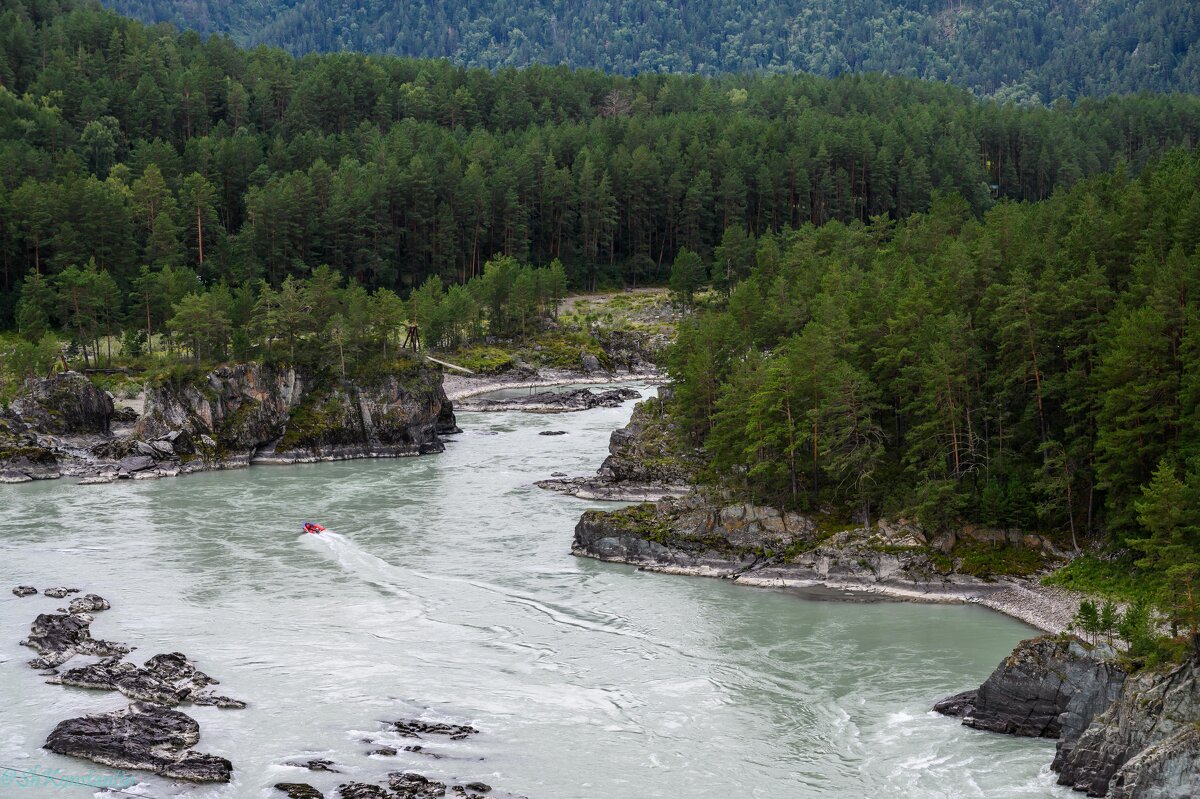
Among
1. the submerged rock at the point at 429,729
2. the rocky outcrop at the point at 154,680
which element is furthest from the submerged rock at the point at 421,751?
the rocky outcrop at the point at 154,680

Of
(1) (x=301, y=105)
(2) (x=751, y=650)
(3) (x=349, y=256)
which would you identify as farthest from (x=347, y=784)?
(1) (x=301, y=105)

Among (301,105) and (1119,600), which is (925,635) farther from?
(301,105)

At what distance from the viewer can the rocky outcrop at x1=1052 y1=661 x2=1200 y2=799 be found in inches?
1262

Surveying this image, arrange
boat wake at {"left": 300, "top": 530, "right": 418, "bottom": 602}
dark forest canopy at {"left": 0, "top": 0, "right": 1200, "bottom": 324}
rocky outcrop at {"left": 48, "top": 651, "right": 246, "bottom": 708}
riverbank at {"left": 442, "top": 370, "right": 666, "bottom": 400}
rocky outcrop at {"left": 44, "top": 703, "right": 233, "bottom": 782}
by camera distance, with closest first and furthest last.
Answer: rocky outcrop at {"left": 44, "top": 703, "right": 233, "bottom": 782}
rocky outcrop at {"left": 48, "top": 651, "right": 246, "bottom": 708}
boat wake at {"left": 300, "top": 530, "right": 418, "bottom": 602}
riverbank at {"left": 442, "top": 370, "right": 666, "bottom": 400}
dark forest canopy at {"left": 0, "top": 0, "right": 1200, "bottom": 324}

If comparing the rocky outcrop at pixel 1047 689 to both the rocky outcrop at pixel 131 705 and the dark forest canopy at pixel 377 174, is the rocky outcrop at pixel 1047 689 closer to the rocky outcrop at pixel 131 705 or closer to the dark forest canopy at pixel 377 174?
the rocky outcrop at pixel 131 705

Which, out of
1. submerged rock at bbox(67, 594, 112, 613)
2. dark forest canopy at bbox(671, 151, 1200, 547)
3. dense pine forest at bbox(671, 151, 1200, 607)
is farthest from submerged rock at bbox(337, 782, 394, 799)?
dense pine forest at bbox(671, 151, 1200, 607)

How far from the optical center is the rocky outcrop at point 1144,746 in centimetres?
3206

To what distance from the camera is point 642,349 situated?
144 meters

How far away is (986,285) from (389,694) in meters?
41.3

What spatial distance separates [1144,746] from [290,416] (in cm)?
7281

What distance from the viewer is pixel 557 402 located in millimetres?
120250

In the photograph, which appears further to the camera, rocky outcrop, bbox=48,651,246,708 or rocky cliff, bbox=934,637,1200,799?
rocky outcrop, bbox=48,651,246,708

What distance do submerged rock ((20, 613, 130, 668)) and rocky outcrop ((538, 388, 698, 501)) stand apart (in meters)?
34.5

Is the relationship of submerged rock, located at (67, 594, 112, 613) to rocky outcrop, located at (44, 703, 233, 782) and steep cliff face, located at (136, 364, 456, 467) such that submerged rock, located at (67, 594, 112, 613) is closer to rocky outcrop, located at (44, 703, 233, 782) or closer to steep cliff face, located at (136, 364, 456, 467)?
rocky outcrop, located at (44, 703, 233, 782)
